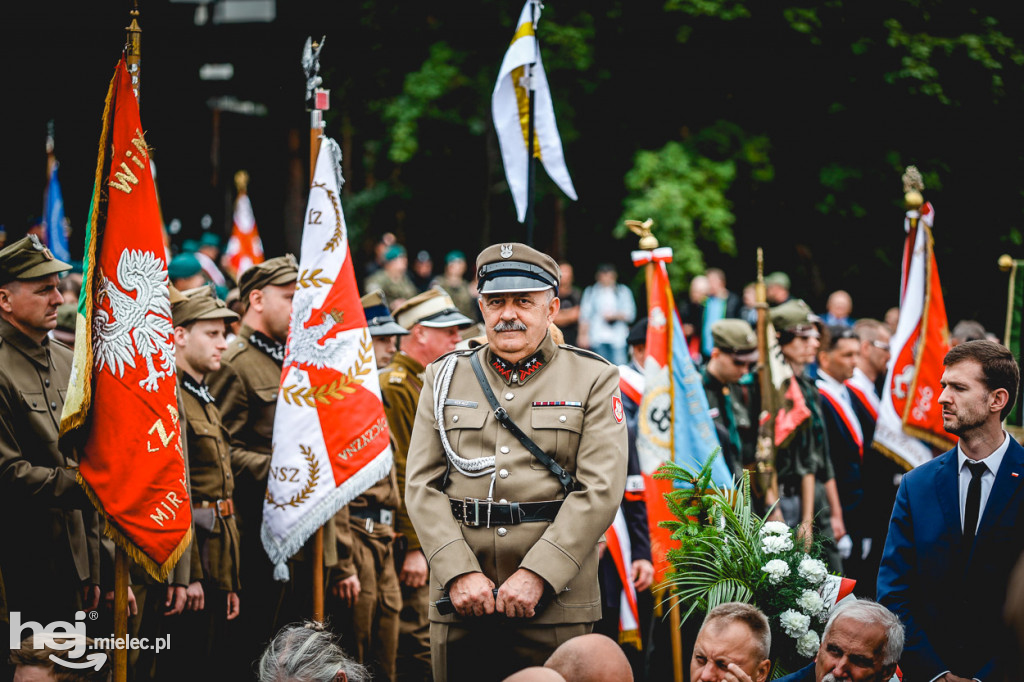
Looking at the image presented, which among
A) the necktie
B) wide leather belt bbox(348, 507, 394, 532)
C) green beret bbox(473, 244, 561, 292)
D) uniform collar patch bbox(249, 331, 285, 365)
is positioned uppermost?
green beret bbox(473, 244, 561, 292)

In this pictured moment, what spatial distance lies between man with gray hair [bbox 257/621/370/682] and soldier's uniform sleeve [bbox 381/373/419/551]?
2686mm

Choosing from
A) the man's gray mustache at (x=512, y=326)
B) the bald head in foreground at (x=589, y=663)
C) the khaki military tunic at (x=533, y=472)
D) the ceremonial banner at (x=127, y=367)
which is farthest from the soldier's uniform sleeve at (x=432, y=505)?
the ceremonial banner at (x=127, y=367)

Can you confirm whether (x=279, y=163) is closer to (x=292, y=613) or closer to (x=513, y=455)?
(x=292, y=613)

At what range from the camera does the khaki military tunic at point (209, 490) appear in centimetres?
501

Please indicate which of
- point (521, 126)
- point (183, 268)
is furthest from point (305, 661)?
point (183, 268)

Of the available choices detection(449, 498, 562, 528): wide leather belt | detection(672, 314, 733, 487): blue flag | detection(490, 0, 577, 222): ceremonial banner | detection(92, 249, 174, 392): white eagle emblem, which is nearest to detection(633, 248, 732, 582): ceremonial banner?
detection(672, 314, 733, 487): blue flag

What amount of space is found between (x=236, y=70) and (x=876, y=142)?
1189cm

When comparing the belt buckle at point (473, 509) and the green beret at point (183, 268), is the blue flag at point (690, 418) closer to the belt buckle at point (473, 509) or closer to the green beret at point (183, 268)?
the belt buckle at point (473, 509)

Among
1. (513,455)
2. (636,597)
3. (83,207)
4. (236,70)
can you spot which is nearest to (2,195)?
(83,207)

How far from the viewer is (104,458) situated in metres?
4.33

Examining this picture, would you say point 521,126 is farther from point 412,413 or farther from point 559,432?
point 559,432

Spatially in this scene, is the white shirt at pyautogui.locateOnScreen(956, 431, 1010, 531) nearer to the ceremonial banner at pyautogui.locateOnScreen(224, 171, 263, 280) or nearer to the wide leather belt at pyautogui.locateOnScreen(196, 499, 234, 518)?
the wide leather belt at pyautogui.locateOnScreen(196, 499, 234, 518)

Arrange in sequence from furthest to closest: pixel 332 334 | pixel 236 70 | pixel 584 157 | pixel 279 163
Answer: pixel 279 163 < pixel 236 70 < pixel 584 157 < pixel 332 334

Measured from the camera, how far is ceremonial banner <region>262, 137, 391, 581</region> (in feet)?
16.9
